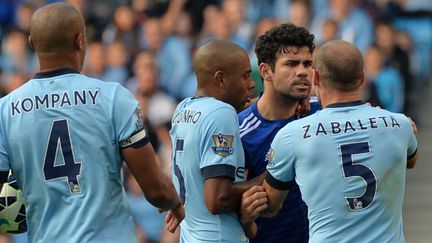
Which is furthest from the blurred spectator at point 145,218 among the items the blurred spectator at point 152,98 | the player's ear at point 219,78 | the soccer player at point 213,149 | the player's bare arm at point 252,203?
the player's bare arm at point 252,203

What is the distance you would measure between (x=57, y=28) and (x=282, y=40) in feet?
5.39

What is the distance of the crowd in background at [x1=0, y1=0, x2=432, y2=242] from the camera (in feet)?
46.2

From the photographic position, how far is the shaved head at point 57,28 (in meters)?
5.96

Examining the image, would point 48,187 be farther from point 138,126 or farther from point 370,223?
point 370,223

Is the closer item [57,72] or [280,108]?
[57,72]

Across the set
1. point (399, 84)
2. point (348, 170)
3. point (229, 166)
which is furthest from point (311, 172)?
point (399, 84)

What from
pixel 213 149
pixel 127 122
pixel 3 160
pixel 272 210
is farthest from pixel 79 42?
pixel 272 210

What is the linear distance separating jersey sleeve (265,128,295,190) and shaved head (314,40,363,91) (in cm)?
38

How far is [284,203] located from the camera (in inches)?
275

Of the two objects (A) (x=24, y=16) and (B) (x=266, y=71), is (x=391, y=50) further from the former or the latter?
(B) (x=266, y=71)

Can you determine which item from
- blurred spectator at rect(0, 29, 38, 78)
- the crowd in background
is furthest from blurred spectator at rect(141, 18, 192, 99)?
blurred spectator at rect(0, 29, 38, 78)

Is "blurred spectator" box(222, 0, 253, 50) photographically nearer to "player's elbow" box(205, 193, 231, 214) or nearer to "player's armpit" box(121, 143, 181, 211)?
"player's elbow" box(205, 193, 231, 214)

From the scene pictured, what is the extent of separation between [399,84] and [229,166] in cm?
790

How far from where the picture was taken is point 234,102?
692 cm
